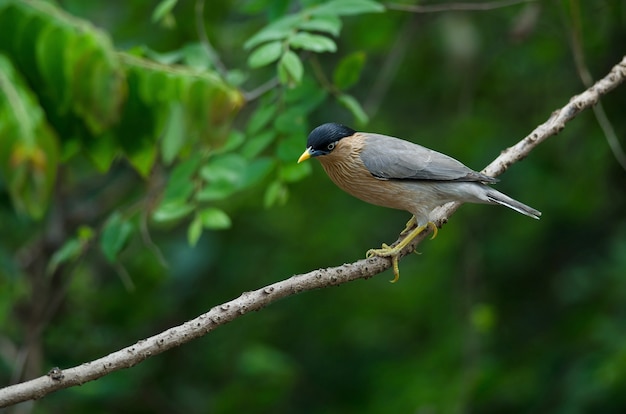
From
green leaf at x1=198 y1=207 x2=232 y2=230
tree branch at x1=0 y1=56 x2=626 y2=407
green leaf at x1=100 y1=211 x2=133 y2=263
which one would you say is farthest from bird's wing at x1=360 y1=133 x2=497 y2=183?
green leaf at x1=100 y1=211 x2=133 y2=263

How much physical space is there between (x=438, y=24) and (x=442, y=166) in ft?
9.68

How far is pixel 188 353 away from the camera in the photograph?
708 cm

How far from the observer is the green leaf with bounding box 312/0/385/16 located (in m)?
4.13

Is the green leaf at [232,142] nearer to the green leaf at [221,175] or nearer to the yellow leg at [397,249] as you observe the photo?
the green leaf at [221,175]

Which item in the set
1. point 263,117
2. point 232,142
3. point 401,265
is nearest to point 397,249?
point 263,117

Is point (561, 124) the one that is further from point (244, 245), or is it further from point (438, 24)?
point (244, 245)

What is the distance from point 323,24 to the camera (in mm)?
4039

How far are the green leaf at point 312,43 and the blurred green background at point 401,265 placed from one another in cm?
152

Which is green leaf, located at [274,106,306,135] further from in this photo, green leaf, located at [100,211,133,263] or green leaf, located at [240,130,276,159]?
green leaf, located at [100,211,133,263]

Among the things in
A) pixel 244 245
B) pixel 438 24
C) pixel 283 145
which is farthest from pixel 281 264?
pixel 283 145

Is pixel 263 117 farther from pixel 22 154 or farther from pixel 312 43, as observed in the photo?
pixel 22 154

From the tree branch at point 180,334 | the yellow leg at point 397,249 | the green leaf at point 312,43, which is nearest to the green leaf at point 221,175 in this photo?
the green leaf at point 312,43

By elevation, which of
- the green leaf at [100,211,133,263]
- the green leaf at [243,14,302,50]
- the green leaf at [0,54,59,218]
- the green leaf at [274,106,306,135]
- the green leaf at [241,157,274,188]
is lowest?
the green leaf at [100,211,133,263]

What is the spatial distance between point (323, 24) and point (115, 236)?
4.90 ft
